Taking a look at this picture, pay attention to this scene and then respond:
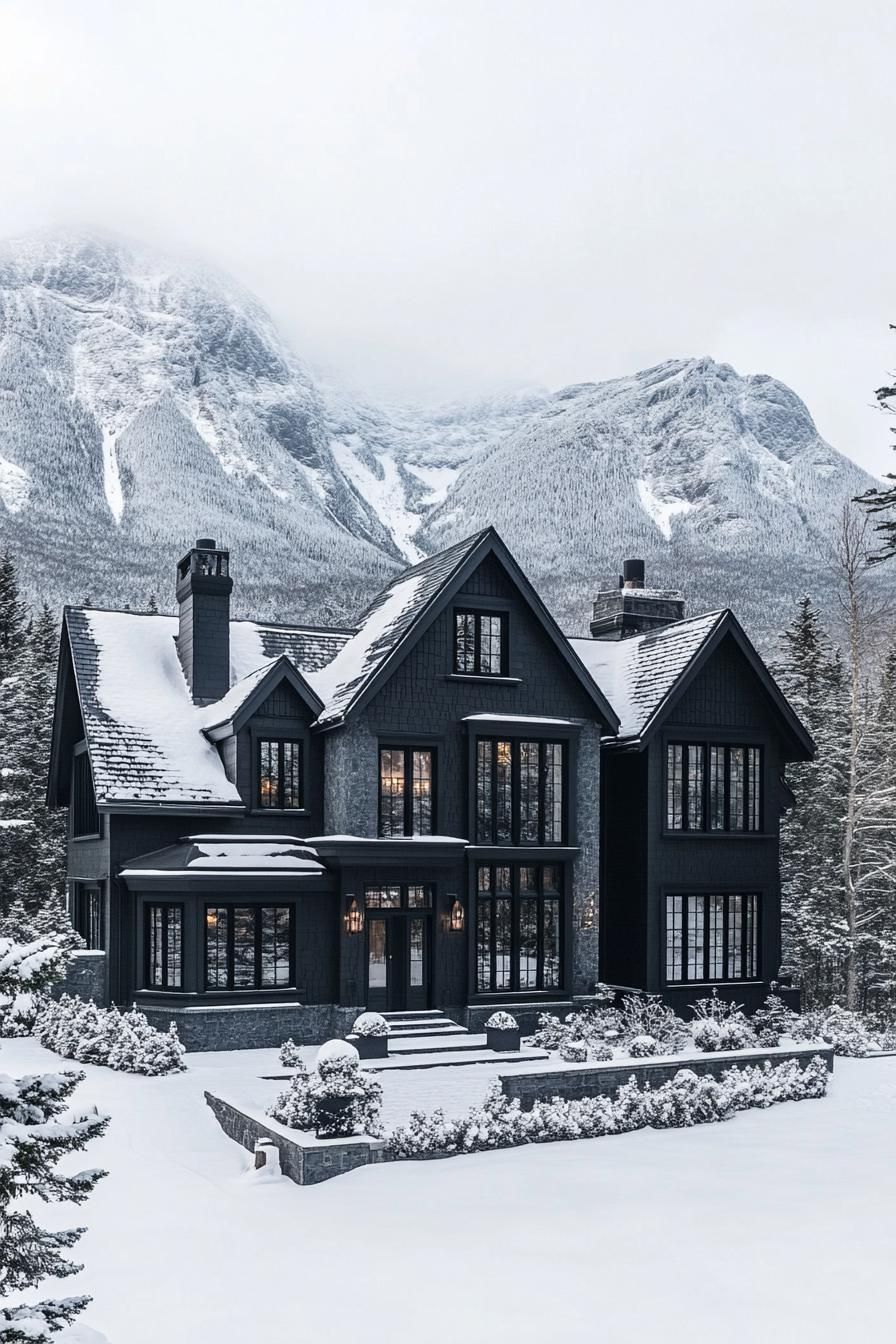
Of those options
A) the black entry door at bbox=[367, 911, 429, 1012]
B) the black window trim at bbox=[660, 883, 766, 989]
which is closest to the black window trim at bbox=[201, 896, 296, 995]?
the black entry door at bbox=[367, 911, 429, 1012]

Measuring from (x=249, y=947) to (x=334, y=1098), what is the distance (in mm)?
9051

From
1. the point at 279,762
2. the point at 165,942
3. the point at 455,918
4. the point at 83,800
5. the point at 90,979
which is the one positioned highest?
the point at 279,762

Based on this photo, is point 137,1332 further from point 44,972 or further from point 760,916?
point 760,916

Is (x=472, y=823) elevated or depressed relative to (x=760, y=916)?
elevated

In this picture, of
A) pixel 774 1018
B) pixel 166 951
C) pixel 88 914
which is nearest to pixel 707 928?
pixel 774 1018

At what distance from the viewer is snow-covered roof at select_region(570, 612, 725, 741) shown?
92.4ft

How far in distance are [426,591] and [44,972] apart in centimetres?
2067

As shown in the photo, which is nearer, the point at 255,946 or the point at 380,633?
the point at 255,946

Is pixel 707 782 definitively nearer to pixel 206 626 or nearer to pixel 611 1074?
pixel 611 1074

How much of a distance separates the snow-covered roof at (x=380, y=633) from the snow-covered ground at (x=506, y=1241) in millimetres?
9946

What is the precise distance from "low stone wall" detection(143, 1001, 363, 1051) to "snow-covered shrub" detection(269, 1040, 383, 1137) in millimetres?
7166

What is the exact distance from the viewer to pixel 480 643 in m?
27.4

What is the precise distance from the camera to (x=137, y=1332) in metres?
11.3

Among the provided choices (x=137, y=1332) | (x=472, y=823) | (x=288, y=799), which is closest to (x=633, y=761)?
(x=472, y=823)
